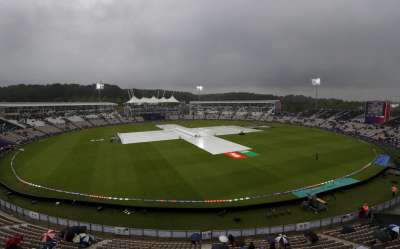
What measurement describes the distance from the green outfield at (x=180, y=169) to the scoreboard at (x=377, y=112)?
57.5ft

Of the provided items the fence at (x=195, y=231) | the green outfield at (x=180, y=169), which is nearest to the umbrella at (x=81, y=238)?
the fence at (x=195, y=231)

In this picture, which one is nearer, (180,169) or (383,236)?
(383,236)

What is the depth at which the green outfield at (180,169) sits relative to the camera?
2603cm

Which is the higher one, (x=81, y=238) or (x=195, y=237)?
(x=81, y=238)

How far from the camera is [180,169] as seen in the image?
109ft

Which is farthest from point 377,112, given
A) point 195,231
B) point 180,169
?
point 195,231

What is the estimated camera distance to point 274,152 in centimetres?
4184

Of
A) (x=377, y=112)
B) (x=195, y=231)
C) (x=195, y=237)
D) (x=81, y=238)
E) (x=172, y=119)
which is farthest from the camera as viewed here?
(x=172, y=119)

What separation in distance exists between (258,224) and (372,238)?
25.5ft

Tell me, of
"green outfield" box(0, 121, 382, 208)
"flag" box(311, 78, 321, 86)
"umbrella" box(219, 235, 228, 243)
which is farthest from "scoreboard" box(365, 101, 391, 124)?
"umbrella" box(219, 235, 228, 243)

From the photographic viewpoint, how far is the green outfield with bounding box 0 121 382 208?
85.4 feet

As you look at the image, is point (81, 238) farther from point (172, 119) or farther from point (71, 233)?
point (172, 119)

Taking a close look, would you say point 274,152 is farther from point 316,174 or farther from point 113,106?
point 113,106

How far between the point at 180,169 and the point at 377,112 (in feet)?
188
